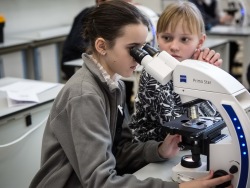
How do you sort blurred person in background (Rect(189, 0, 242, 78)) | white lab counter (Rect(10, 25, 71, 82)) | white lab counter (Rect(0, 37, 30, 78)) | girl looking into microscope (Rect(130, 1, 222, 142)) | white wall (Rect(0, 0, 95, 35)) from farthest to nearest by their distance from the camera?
blurred person in background (Rect(189, 0, 242, 78)) < white wall (Rect(0, 0, 95, 35)) < white lab counter (Rect(10, 25, 71, 82)) < white lab counter (Rect(0, 37, 30, 78)) < girl looking into microscope (Rect(130, 1, 222, 142))

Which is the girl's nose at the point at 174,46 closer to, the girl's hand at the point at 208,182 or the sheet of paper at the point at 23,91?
the girl's hand at the point at 208,182

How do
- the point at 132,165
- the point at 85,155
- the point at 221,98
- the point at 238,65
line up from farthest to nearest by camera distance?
the point at 238,65 → the point at 132,165 → the point at 85,155 → the point at 221,98

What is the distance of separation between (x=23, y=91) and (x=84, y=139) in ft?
3.89

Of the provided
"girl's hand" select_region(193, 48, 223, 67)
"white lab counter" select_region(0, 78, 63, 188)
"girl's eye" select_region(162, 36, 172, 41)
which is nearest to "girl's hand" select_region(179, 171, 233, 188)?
"girl's hand" select_region(193, 48, 223, 67)

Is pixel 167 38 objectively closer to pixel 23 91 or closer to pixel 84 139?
pixel 84 139

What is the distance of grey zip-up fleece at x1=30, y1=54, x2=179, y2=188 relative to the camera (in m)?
1.07

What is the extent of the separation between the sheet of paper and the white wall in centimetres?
235

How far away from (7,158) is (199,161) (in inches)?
45.5

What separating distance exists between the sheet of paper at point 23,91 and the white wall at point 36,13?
2.35 meters

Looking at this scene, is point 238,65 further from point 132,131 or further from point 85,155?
point 85,155

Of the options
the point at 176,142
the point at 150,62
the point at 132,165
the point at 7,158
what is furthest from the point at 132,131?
the point at 7,158

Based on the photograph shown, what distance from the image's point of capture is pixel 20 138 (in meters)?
2.04

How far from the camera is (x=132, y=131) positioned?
5.17ft

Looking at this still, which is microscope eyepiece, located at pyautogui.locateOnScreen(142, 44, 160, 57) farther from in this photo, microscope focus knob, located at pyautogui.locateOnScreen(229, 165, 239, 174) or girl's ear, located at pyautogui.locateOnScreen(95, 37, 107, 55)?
microscope focus knob, located at pyautogui.locateOnScreen(229, 165, 239, 174)
